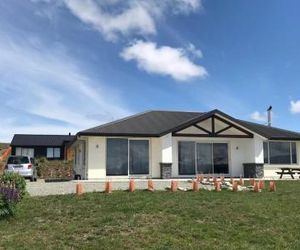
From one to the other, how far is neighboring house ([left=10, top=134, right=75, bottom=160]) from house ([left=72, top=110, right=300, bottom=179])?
996 inches

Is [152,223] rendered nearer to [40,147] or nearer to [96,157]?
[96,157]

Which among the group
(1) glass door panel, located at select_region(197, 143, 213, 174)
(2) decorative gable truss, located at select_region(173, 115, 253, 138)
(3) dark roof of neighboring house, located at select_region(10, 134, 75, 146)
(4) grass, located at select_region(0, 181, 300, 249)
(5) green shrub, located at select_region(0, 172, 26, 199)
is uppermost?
(3) dark roof of neighboring house, located at select_region(10, 134, 75, 146)

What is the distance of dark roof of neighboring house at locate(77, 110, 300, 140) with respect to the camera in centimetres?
2416

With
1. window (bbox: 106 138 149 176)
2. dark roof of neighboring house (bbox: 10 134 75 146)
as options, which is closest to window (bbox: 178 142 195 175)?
window (bbox: 106 138 149 176)

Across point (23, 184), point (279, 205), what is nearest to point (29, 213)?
point (23, 184)

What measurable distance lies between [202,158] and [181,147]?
1.45m

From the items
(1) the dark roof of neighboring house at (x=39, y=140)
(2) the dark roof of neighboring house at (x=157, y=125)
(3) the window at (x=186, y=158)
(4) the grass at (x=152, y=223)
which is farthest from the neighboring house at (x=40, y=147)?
(4) the grass at (x=152, y=223)

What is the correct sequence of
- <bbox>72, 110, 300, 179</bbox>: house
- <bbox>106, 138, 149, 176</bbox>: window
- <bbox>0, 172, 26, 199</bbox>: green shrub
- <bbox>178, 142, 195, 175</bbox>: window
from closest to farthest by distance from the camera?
<bbox>0, 172, 26, 199</bbox>: green shrub, <bbox>72, 110, 300, 179</bbox>: house, <bbox>106, 138, 149, 176</bbox>: window, <bbox>178, 142, 195, 175</bbox>: window

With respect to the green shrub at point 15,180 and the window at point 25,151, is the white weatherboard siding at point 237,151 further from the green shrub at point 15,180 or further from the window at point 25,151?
the window at point 25,151

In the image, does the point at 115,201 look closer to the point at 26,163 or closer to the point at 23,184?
the point at 23,184

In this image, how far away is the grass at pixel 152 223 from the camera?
898 cm

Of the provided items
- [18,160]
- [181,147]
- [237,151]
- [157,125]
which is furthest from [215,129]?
[18,160]

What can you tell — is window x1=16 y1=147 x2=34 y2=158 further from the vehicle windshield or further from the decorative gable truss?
the decorative gable truss

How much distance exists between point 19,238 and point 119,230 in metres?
2.04
